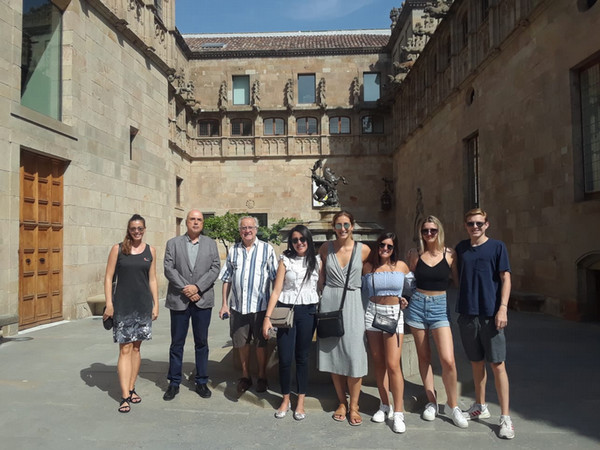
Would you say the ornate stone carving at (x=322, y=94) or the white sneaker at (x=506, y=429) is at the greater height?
the ornate stone carving at (x=322, y=94)

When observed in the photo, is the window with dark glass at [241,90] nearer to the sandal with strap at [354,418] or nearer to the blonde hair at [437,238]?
the blonde hair at [437,238]

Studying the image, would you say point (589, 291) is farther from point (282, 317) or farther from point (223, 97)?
point (223, 97)

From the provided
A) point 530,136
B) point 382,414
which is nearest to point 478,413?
point 382,414

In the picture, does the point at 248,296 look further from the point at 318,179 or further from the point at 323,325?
the point at 318,179

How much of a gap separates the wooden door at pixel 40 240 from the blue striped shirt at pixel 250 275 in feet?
19.0

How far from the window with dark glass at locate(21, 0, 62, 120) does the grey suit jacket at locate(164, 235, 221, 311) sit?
6259mm

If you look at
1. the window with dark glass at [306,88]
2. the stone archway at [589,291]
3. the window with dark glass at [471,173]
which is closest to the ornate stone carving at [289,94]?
the window with dark glass at [306,88]

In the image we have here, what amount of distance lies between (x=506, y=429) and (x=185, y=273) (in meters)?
3.16

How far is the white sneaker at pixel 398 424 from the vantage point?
3817 mm

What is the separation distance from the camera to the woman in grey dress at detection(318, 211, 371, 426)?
3.99 metres

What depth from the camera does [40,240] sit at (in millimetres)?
9016

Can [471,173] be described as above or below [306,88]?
below

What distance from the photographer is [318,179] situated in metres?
11.2

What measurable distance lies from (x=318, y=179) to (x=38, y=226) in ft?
Answer: 19.8
